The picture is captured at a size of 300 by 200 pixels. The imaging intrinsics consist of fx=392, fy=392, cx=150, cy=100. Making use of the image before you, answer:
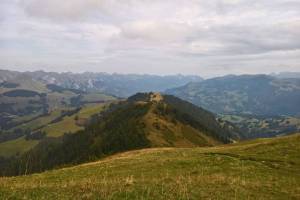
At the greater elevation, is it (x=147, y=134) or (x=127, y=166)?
(x=127, y=166)

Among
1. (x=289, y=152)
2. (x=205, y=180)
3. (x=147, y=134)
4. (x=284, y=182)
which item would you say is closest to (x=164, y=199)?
(x=205, y=180)

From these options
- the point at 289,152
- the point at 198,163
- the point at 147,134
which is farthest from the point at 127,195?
the point at 147,134

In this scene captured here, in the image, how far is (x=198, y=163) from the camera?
39.2m

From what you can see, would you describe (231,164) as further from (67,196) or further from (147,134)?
(147,134)

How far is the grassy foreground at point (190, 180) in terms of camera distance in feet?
69.5

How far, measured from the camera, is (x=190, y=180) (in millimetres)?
28375

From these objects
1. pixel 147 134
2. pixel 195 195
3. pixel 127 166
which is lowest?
pixel 147 134

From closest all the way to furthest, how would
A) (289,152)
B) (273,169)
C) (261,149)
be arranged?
(273,169) → (289,152) → (261,149)

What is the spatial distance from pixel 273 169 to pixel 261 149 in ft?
38.4

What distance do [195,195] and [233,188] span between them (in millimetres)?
5030

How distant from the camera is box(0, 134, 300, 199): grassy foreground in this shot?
21188 mm

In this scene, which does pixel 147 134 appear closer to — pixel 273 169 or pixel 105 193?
pixel 273 169

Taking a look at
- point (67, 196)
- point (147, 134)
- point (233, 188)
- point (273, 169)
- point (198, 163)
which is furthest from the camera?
point (147, 134)

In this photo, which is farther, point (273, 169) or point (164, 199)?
point (273, 169)
